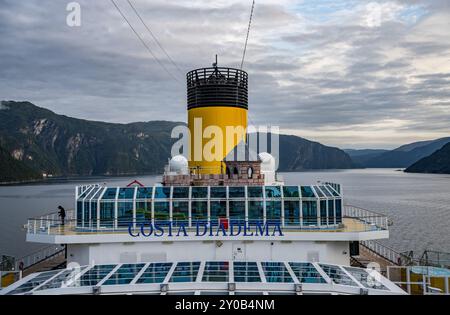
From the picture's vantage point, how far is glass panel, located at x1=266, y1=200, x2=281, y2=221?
1998 cm

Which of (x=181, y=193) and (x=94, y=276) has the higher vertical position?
(x=181, y=193)

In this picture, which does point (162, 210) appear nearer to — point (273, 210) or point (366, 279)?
point (273, 210)

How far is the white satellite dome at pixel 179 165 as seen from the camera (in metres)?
26.9

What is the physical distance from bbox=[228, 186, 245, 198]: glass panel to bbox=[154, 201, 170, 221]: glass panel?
3015 mm

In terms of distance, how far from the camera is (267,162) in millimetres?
26094

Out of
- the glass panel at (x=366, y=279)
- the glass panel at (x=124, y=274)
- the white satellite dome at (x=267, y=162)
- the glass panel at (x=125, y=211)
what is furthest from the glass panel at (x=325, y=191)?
the glass panel at (x=124, y=274)

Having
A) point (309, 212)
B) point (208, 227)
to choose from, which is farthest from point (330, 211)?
point (208, 227)

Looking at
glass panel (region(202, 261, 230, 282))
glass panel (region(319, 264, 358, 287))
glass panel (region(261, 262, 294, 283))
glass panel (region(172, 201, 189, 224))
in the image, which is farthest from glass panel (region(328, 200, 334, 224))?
glass panel (region(202, 261, 230, 282))

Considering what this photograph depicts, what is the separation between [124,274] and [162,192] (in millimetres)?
7267

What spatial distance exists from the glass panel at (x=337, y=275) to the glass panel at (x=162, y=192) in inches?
336

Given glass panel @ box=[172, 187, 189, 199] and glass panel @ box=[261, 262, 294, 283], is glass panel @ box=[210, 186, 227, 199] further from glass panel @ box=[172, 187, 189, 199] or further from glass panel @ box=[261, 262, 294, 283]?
glass panel @ box=[261, 262, 294, 283]

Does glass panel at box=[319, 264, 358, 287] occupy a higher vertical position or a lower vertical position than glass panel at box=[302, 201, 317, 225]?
lower

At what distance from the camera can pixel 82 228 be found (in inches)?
780
